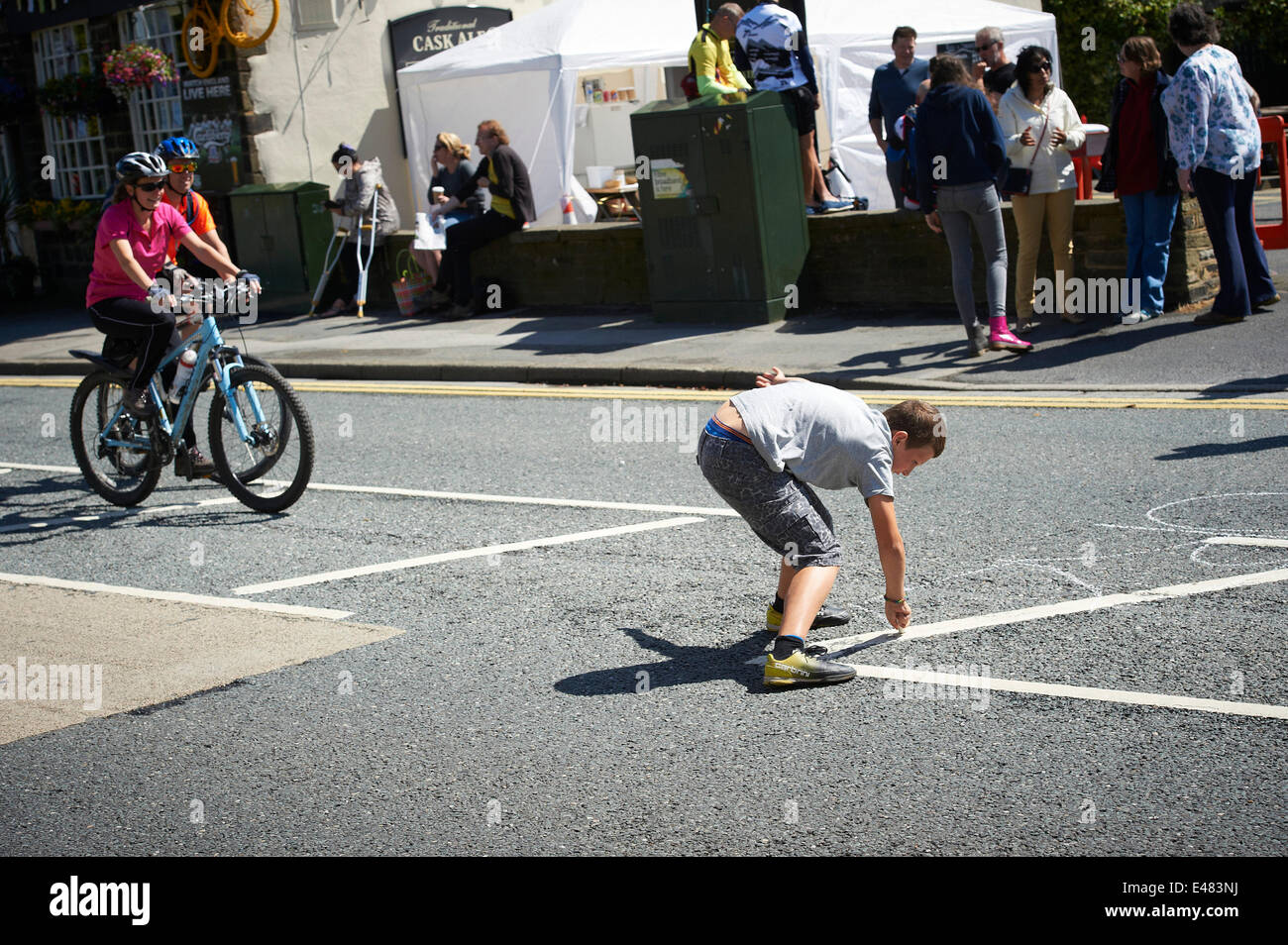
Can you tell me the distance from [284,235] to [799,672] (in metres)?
14.6

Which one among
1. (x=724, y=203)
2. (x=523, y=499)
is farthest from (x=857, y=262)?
(x=523, y=499)

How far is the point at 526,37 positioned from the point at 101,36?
288 inches

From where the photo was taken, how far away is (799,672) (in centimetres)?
493

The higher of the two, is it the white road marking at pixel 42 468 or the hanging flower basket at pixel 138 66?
the hanging flower basket at pixel 138 66

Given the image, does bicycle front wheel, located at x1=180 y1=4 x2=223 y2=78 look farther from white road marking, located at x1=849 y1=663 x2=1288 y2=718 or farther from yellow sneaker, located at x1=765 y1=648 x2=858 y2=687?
white road marking, located at x1=849 y1=663 x2=1288 y2=718

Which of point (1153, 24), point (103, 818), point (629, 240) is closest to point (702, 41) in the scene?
point (629, 240)

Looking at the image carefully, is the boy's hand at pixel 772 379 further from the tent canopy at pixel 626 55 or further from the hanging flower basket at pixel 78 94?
the hanging flower basket at pixel 78 94

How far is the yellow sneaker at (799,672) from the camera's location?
4930 mm

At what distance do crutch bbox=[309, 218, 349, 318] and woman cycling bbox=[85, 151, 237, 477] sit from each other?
8.76 m

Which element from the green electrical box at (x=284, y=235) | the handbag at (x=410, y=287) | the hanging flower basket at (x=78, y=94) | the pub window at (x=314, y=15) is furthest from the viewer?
the hanging flower basket at (x=78, y=94)

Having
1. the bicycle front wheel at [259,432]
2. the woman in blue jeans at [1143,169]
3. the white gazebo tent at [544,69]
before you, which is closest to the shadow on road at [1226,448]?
the woman in blue jeans at [1143,169]

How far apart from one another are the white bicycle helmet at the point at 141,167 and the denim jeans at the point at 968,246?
562 centimetres

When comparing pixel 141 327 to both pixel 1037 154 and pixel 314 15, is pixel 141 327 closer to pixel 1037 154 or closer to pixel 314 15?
pixel 1037 154

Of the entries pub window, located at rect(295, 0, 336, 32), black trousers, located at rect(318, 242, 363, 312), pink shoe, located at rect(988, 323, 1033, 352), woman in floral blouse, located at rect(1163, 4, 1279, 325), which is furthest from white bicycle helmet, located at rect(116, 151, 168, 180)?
pub window, located at rect(295, 0, 336, 32)
